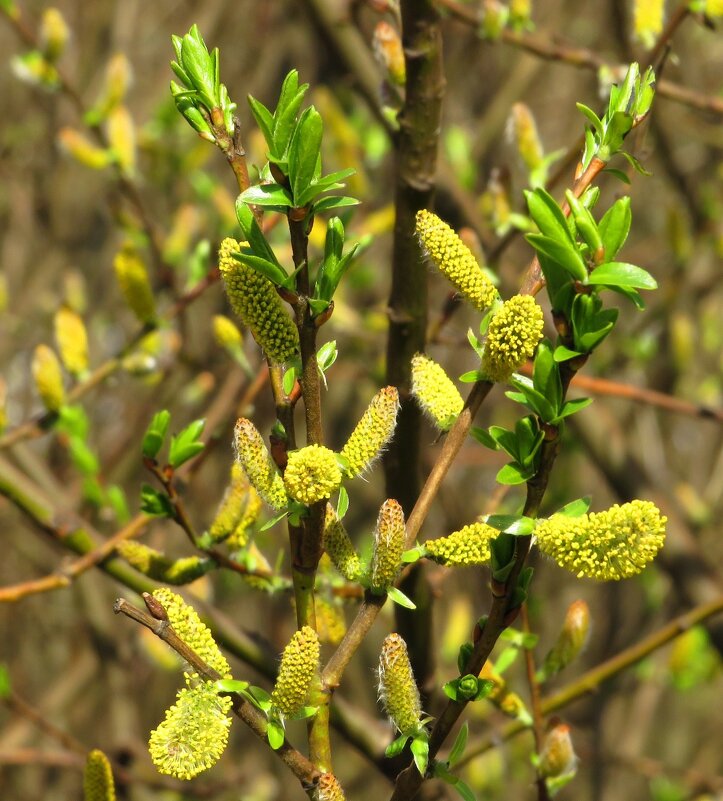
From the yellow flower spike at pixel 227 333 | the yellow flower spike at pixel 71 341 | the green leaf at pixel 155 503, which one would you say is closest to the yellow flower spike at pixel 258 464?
the green leaf at pixel 155 503

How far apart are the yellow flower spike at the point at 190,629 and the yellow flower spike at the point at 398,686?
12cm

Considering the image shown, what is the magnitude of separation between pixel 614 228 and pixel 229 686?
433 millimetres

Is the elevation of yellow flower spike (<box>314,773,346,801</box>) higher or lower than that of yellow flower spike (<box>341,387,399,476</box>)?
lower

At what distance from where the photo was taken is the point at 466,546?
77 cm

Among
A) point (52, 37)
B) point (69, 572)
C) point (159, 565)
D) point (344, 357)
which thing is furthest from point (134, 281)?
point (344, 357)

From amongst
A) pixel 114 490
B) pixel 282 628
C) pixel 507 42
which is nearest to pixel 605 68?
pixel 507 42

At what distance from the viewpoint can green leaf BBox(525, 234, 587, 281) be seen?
2.21ft

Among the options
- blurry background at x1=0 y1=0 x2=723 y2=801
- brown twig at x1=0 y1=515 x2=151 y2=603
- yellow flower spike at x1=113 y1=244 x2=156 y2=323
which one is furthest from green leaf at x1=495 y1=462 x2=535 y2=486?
yellow flower spike at x1=113 y1=244 x2=156 y2=323

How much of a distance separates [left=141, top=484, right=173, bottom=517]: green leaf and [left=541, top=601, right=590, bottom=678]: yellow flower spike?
1.47 ft

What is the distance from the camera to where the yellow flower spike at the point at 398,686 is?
735mm

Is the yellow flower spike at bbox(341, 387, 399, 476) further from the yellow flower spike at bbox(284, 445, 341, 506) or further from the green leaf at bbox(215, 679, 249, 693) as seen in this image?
the green leaf at bbox(215, 679, 249, 693)

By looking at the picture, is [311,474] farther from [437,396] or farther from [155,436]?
[155,436]

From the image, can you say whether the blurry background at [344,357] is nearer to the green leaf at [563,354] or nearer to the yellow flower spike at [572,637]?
the yellow flower spike at [572,637]

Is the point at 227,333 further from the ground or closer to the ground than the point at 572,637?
further from the ground
